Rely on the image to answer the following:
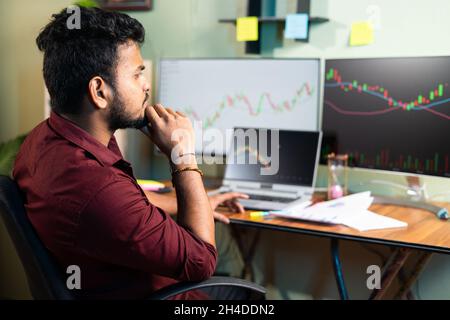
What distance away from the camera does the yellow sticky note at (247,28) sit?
235cm

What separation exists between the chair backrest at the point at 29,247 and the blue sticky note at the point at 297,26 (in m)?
1.37

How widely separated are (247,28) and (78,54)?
1.19 meters

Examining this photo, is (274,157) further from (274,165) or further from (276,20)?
(276,20)

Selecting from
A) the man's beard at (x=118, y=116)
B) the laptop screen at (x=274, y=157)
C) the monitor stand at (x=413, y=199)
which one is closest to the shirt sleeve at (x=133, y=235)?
the man's beard at (x=118, y=116)

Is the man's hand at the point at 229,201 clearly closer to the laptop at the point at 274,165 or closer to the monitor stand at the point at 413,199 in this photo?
the laptop at the point at 274,165

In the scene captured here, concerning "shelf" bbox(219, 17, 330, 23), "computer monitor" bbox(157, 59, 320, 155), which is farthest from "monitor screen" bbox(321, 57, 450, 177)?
"shelf" bbox(219, 17, 330, 23)

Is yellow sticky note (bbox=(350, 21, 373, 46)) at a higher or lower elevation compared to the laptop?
higher

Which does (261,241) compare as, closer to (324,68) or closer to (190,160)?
(324,68)

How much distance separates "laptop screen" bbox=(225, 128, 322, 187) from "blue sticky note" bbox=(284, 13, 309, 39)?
0.39 metres

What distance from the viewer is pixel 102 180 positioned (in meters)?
1.18

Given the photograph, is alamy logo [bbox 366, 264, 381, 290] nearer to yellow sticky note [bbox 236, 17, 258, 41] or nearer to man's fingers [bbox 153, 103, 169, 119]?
man's fingers [bbox 153, 103, 169, 119]

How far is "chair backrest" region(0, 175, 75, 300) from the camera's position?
1.17m

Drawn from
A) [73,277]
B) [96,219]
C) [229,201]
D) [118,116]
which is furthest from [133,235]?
[229,201]

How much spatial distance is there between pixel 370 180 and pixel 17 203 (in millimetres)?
1500
